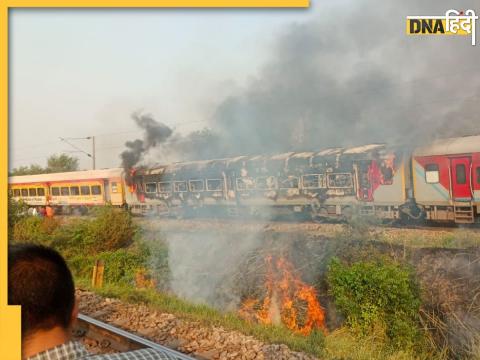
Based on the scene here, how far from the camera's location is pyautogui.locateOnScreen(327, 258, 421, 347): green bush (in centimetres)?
558

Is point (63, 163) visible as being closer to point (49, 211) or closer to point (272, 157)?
point (49, 211)

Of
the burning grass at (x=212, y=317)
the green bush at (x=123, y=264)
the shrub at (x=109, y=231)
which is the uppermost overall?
the shrub at (x=109, y=231)

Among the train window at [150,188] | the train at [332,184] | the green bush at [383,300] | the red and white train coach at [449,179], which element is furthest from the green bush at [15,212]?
the red and white train coach at [449,179]

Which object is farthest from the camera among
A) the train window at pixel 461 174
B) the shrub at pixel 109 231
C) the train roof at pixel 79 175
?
the train roof at pixel 79 175

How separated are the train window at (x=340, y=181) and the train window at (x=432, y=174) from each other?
5.58 ft

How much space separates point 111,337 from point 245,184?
21.3 feet

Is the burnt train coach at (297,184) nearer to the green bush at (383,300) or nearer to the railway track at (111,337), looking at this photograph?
the green bush at (383,300)

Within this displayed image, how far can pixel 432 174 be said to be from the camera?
929 centimetres

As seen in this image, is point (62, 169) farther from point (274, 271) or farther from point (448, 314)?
point (448, 314)

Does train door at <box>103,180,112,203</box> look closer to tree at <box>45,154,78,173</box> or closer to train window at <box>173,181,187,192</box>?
train window at <box>173,181,187,192</box>

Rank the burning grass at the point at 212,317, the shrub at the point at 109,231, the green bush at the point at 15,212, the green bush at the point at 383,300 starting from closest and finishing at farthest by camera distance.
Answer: the burning grass at the point at 212,317, the green bush at the point at 383,300, the shrub at the point at 109,231, the green bush at the point at 15,212

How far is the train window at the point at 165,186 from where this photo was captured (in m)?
13.0

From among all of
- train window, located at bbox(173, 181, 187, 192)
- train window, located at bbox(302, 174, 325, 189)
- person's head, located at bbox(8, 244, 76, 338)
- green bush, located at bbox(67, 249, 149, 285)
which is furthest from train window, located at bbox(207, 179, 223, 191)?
person's head, located at bbox(8, 244, 76, 338)

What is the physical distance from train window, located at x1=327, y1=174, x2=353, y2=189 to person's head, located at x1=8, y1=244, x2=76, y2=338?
9.32 meters
